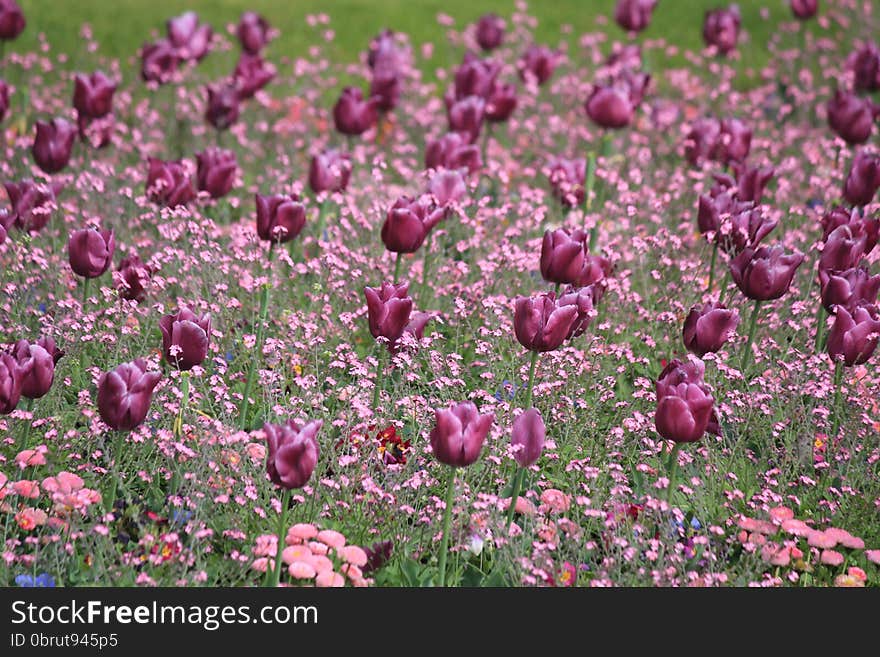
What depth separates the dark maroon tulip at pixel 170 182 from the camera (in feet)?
14.1

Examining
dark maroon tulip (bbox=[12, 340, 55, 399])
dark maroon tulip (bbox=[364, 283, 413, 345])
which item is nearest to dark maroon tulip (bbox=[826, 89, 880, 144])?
dark maroon tulip (bbox=[364, 283, 413, 345])

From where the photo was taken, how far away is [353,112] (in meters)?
5.38

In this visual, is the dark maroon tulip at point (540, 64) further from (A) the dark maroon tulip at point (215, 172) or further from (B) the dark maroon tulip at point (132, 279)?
(B) the dark maroon tulip at point (132, 279)

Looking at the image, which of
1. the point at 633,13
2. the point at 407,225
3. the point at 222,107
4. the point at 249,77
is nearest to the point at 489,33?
the point at 633,13

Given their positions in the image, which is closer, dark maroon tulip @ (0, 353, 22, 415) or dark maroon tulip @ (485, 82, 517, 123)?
dark maroon tulip @ (0, 353, 22, 415)

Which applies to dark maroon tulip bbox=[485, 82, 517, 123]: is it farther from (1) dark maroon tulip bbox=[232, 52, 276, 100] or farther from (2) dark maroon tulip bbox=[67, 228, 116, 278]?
(2) dark maroon tulip bbox=[67, 228, 116, 278]

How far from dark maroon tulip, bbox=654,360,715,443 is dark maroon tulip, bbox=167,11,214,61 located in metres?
4.05

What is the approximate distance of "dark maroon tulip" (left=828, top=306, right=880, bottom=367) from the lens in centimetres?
335

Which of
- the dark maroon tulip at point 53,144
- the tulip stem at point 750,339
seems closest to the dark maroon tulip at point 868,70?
the tulip stem at point 750,339

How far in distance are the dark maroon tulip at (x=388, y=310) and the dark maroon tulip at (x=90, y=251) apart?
901 millimetres

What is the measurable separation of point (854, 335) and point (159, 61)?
12.7 ft

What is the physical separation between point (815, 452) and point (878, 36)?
6042 mm

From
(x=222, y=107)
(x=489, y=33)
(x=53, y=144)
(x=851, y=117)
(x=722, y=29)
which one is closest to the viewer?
(x=53, y=144)

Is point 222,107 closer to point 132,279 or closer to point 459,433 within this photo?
point 132,279
